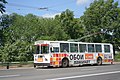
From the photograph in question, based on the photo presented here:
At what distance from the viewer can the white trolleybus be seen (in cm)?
2793

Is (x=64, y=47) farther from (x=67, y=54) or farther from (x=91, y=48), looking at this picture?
(x=91, y=48)

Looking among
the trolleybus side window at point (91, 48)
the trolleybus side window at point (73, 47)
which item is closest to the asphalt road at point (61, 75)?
the trolleybus side window at point (73, 47)

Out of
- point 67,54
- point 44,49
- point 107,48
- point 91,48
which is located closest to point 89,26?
point 107,48

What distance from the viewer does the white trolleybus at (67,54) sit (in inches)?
1100

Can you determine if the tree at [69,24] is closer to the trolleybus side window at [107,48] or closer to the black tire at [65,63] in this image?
the trolleybus side window at [107,48]

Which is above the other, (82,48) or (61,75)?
Answer: (82,48)

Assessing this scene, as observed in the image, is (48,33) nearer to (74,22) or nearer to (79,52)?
(74,22)

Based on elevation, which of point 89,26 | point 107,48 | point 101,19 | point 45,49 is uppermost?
point 101,19

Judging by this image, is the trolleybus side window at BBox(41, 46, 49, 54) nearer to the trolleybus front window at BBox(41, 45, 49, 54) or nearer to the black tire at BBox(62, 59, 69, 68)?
the trolleybus front window at BBox(41, 45, 49, 54)

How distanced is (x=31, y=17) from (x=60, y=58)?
1866 inches

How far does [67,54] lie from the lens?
2927 cm

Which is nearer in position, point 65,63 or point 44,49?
point 44,49

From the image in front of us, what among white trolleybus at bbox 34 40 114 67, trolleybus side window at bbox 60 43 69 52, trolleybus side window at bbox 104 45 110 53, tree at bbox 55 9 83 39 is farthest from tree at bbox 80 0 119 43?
trolleybus side window at bbox 60 43 69 52

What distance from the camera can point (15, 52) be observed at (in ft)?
124
